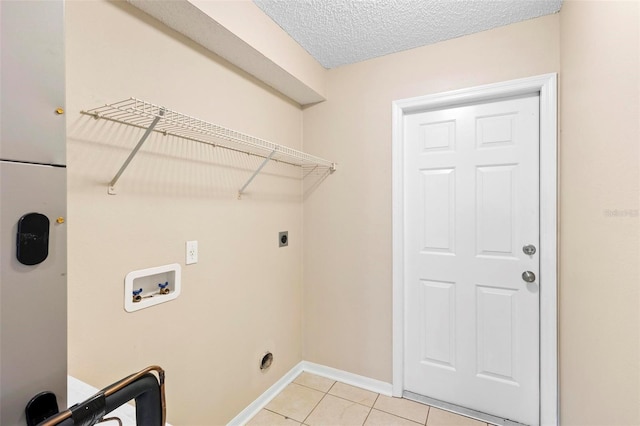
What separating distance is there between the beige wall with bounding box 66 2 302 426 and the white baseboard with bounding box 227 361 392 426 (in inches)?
2.4

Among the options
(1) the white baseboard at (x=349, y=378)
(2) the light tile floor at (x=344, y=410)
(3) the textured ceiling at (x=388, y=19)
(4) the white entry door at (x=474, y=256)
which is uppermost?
(3) the textured ceiling at (x=388, y=19)

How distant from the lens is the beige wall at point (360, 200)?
6.33ft

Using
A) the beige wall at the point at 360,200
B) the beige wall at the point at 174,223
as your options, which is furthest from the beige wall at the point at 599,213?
the beige wall at the point at 174,223

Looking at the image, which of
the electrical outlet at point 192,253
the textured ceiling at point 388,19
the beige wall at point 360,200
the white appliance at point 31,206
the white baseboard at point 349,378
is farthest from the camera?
the white baseboard at point 349,378

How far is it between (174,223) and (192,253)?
18 centimetres

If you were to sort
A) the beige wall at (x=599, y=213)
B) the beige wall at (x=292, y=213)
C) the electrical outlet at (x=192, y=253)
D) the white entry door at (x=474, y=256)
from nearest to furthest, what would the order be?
the beige wall at (x=599, y=213), the beige wall at (x=292, y=213), the electrical outlet at (x=192, y=253), the white entry door at (x=474, y=256)

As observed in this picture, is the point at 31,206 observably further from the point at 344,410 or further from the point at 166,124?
the point at 344,410

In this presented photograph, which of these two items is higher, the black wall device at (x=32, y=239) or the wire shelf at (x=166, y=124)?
the wire shelf at (x=166, y=124)

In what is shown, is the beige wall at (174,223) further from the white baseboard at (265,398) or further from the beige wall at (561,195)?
the beige wall at (561,195)

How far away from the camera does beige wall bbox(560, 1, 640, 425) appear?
0.90 metres

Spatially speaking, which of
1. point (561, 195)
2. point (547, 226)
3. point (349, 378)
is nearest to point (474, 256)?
point (547, 226)

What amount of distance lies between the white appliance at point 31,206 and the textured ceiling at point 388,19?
4.38 feet

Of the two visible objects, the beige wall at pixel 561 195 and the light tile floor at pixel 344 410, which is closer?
the beige wall at pixel 561 195

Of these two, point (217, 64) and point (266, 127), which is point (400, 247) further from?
point (217, 64)
